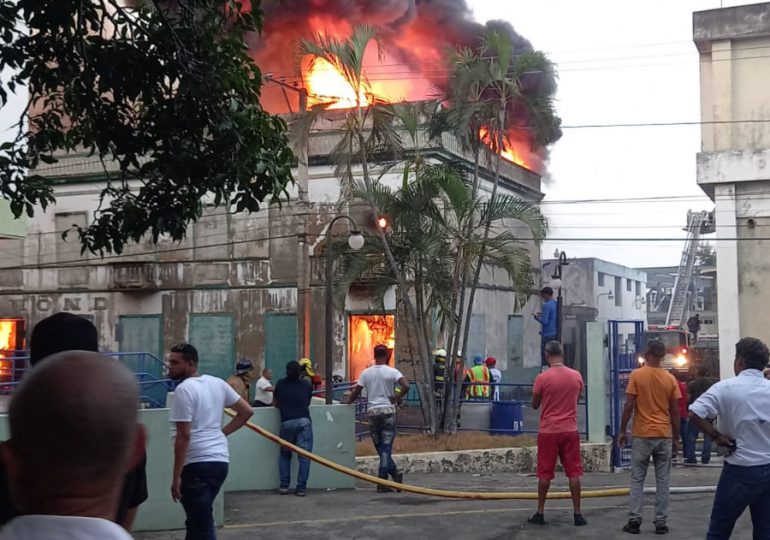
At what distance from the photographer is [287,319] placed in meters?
28.2

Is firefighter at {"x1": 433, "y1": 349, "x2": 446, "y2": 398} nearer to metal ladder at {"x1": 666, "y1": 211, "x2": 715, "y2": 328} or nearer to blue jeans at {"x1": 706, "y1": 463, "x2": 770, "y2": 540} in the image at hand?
blue jeans at {"x1": 706, "y1": 463, "x2": 770, "y2": 540}

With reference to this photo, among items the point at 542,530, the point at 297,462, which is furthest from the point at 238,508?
the point at 542,530

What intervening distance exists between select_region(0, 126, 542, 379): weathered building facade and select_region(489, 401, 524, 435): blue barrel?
9.55 m

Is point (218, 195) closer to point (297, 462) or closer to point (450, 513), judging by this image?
point (450, 513)

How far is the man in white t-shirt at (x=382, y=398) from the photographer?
1170cm

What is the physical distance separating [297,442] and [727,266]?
45.5 ft

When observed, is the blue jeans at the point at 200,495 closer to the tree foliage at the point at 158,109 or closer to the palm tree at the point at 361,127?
the tree foliage at the point at 158,109

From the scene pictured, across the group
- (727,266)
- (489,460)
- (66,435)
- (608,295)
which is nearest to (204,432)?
(66,435)

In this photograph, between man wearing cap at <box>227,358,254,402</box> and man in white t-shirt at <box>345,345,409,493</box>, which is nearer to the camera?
man in white t-shirt at <box>345,345,409,493</box>

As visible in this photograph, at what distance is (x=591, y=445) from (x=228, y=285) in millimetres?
16837

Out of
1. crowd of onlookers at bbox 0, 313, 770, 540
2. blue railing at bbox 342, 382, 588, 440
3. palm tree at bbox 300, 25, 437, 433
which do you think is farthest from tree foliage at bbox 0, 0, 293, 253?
palm tree at bbox 300, 25, 437, 433

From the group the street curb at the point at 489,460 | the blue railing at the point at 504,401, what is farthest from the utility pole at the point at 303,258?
the street curb at the point at 489,460

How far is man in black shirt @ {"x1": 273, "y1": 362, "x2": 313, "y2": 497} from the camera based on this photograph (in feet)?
38.9

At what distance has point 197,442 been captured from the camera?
21.4 ft
